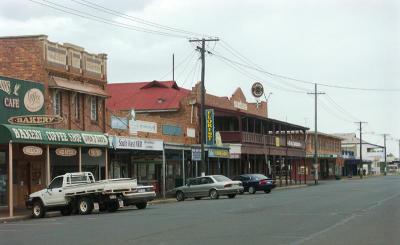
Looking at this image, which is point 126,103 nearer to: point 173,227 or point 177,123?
point 177,123

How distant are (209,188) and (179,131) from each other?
1129 centimetres

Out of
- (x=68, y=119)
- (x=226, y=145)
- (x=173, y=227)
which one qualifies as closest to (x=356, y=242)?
(x=173, y=227)

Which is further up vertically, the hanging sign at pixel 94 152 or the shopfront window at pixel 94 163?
the hanging sign at pixel 94 152

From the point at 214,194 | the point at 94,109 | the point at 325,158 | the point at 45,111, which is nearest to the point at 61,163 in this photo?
the point at 45,111

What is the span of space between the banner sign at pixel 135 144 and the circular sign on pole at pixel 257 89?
31853mm

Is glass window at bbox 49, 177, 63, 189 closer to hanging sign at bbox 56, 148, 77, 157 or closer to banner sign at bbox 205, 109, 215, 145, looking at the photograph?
hanging sign at bbox 56, 148, 77, 157

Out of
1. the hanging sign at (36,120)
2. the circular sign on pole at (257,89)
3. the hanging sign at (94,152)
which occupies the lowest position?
the hanging sign at (94,152)

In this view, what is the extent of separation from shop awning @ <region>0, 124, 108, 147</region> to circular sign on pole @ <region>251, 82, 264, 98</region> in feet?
128

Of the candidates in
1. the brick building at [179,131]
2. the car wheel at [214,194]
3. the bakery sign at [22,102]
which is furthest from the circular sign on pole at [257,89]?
the bakery sign at [22,102]

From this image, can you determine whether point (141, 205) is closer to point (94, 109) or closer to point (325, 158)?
point (94, 109)

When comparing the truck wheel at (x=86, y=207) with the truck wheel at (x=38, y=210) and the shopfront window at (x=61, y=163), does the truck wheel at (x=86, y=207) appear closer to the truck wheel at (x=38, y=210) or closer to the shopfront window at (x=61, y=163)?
the truck wheel at (x=38, y=210)

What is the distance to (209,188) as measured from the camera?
3741cm

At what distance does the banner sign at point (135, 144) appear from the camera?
34031 millimetres

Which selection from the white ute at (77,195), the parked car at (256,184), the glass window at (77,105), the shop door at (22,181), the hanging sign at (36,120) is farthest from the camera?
the parked car at (256,184)
